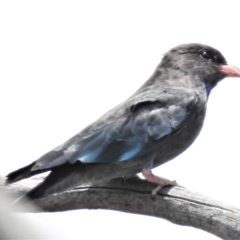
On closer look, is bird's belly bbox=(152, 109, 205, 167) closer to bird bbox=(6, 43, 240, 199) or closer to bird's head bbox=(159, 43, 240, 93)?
bird bbox=(6, 43, 240, 199)

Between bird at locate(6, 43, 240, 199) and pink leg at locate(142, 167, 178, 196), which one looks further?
pink leg at locate(142, 167, 178, 196)

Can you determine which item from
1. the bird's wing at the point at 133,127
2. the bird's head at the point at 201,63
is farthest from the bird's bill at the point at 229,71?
the bird's wing at the point at 133,127

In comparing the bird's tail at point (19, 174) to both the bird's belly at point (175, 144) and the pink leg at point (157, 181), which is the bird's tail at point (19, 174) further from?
the bird's belly at point (175, 144)

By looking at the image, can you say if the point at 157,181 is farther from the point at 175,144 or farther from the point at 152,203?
the point at 175,144

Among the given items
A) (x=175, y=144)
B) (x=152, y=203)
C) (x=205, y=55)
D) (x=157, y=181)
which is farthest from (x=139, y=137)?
(x=205, y=55)

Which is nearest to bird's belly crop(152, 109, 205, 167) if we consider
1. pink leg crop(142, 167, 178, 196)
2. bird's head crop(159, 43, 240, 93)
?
pink leg crop(142, 167, 178, 196)

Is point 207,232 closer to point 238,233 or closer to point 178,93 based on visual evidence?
point 238,233

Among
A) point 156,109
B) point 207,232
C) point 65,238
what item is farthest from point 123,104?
point 65,238
